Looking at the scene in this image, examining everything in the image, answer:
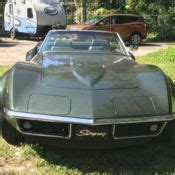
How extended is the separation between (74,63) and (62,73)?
55 centimetres

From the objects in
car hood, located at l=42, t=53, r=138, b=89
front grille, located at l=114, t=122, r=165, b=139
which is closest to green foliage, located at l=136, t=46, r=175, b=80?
car hood, located at l=42, t=53, r=138, b=89

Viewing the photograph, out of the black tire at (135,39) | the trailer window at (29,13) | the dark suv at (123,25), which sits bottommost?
the black tire at (135,39)

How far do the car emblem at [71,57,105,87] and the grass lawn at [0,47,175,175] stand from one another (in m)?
0.87

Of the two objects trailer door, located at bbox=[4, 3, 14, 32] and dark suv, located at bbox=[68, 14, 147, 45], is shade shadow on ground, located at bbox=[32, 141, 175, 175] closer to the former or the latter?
dark suv, located at bbox=[68, 14, 147, 45]

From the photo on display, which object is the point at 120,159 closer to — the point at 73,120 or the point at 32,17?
the point at 73,120

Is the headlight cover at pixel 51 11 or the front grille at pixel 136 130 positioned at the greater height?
the front grille at pixel 136 130

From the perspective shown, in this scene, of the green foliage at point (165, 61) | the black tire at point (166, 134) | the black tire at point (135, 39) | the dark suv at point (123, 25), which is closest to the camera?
the black tire at point (166, 134)

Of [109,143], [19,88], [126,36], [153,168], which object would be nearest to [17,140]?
[19,88]

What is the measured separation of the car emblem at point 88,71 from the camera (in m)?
5.07

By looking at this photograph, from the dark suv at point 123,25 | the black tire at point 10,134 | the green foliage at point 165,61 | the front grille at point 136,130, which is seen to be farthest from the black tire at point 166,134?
the dark suv at point 123,25

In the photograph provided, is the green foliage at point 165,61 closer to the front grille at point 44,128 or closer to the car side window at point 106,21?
the front grille at point 44,128

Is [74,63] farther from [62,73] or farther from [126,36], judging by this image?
[126,36]

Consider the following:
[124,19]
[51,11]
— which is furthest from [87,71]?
[51,11]

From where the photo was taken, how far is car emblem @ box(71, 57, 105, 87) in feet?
16.6
